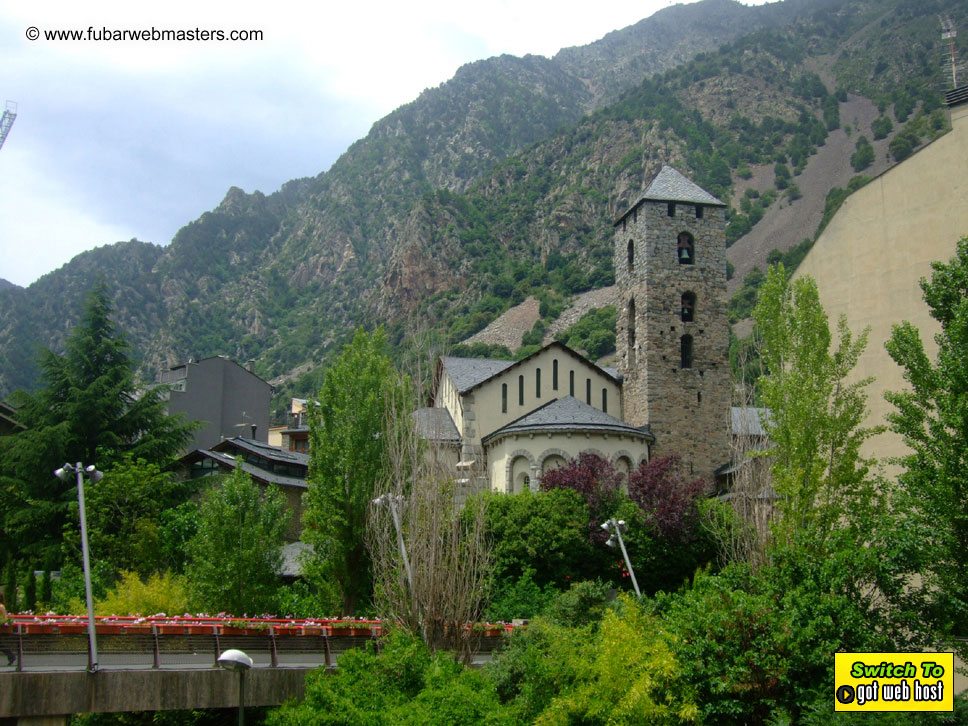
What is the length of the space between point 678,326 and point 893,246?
15845 mm

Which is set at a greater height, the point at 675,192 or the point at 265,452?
the point at 675,192

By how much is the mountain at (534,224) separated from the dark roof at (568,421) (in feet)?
285

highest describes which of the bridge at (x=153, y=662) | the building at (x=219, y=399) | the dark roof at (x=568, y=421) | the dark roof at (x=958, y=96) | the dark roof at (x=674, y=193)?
the dark roof at (x=674, y=193)

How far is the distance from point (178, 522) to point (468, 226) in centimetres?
12490

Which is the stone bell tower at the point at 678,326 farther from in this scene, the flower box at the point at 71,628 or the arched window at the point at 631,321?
the flower box at the point at 71,628

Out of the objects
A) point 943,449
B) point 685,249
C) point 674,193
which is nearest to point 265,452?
point 685,249

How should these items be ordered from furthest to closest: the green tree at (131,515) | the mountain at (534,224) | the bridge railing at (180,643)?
1. the mountain at (534,224)
2. the green tree at (131,515)
3. the bridge railing at (180,643)

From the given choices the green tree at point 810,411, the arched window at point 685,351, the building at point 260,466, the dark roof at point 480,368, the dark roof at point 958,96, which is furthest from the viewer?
the building at point 260,466

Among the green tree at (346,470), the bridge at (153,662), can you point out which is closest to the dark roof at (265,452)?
the green tree at (346,470)

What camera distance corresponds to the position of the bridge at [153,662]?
17281mm

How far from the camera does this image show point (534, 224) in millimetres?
156000

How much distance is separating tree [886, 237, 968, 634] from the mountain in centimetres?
10910

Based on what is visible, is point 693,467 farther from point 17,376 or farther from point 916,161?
point 17,376

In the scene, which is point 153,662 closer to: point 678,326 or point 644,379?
point 644,379
